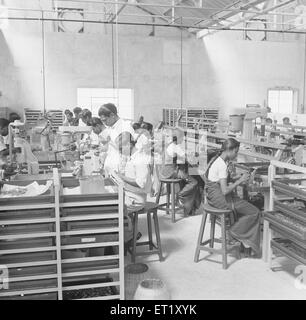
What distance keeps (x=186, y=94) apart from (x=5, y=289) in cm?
938

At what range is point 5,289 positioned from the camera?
277cm

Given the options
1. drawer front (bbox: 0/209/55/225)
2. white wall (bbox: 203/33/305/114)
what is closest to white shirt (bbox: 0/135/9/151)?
drawer front (bbox: 0/209/55/225)

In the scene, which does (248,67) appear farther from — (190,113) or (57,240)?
(57,240)

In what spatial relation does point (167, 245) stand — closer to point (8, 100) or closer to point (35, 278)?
point (35, 278)

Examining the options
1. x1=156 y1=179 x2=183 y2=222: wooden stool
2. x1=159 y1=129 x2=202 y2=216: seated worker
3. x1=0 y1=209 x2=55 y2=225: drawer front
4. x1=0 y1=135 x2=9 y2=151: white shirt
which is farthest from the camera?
x1=159 y1=129 x2=202 y2=216: seated worker

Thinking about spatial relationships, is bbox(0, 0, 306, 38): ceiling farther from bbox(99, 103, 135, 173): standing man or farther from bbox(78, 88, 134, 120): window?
bbox(99, 103, 135, 173): standing man

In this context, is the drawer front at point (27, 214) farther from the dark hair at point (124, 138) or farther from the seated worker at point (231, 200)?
the seated worker at point (231, 200)

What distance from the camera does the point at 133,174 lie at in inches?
161

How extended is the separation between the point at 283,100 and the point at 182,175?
759 centimetres

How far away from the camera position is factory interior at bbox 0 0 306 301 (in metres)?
2.87

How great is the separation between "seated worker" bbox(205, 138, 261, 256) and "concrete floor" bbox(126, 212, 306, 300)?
0.24 metres

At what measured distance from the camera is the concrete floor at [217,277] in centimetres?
340

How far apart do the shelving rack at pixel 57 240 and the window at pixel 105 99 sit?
26.8 feet

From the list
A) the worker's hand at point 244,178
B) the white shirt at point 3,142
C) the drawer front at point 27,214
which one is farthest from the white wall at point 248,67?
the drawer front at point 27,214
